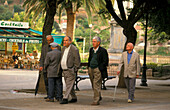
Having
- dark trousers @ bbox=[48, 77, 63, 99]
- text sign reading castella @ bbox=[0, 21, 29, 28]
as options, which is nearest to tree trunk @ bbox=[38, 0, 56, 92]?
dark trousers @ bbox=[48, 77, 63, 99]

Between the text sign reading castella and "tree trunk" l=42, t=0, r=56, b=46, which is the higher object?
the text sign reading castella

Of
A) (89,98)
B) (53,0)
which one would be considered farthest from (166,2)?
(89,98)

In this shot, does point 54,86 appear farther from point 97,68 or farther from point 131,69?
point 131,69

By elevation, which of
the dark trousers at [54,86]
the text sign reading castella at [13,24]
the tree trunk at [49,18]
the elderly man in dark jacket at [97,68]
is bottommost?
the dark trousers at [54,86]

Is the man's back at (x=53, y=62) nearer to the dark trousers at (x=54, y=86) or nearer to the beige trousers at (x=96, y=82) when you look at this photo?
the dark trousers at (x=54, y=86)

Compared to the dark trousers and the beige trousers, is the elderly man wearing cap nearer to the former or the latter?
the dark trousers

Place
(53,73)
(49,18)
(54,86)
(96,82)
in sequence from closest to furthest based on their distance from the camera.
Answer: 1. (96,82)
2. (53,73)
3. (54,86)
4. (49,18)

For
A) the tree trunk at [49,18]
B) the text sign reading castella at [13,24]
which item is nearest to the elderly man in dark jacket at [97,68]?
the tree trunk at [49,18]

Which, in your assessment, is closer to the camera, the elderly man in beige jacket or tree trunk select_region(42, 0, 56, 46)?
the elderly man in beige jacket

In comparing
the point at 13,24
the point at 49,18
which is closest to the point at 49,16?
the point at 49,18

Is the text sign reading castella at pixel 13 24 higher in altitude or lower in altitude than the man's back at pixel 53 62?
higher

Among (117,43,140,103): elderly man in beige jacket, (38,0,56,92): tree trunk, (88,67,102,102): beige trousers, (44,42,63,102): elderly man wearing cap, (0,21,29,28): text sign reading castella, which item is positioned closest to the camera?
(88,67,102,102): beige trousers

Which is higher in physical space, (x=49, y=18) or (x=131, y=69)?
(x=49, y=18)

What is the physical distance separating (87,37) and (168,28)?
50.9 metres
